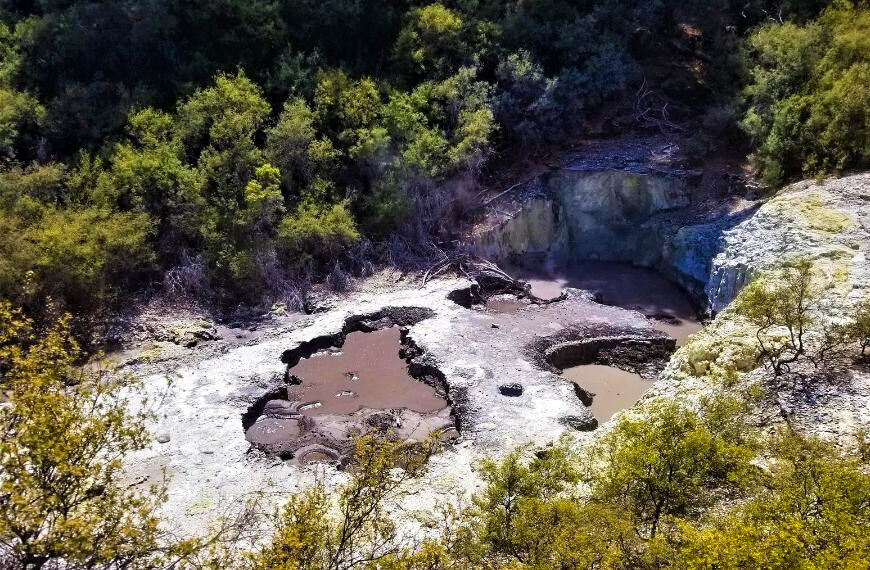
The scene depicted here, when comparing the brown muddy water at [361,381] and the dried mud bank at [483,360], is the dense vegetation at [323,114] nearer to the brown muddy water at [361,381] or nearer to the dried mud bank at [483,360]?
the dried mud bank at [483,360]

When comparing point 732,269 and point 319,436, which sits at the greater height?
point 732,269

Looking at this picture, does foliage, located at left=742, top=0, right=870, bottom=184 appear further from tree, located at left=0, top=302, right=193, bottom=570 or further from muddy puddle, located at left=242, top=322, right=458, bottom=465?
tree, located at left=0, top=302, right=193, bottom=570

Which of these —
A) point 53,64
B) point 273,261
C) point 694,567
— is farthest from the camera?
point 53,64

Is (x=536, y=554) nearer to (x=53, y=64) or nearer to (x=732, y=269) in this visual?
(x=732, y=269)

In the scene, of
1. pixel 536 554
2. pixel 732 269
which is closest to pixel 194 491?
pixel 536 554

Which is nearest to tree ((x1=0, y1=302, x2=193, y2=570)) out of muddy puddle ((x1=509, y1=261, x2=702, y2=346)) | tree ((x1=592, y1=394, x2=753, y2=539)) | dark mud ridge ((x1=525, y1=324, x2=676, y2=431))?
tree ((x1=592, y1=394, x2=753, y2=539))

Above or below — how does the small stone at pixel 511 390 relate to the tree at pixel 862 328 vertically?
below

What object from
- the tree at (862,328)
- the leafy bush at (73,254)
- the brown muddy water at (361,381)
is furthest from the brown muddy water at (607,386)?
the leafy bush at (73,254)

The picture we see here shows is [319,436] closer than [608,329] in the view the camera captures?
Yes
